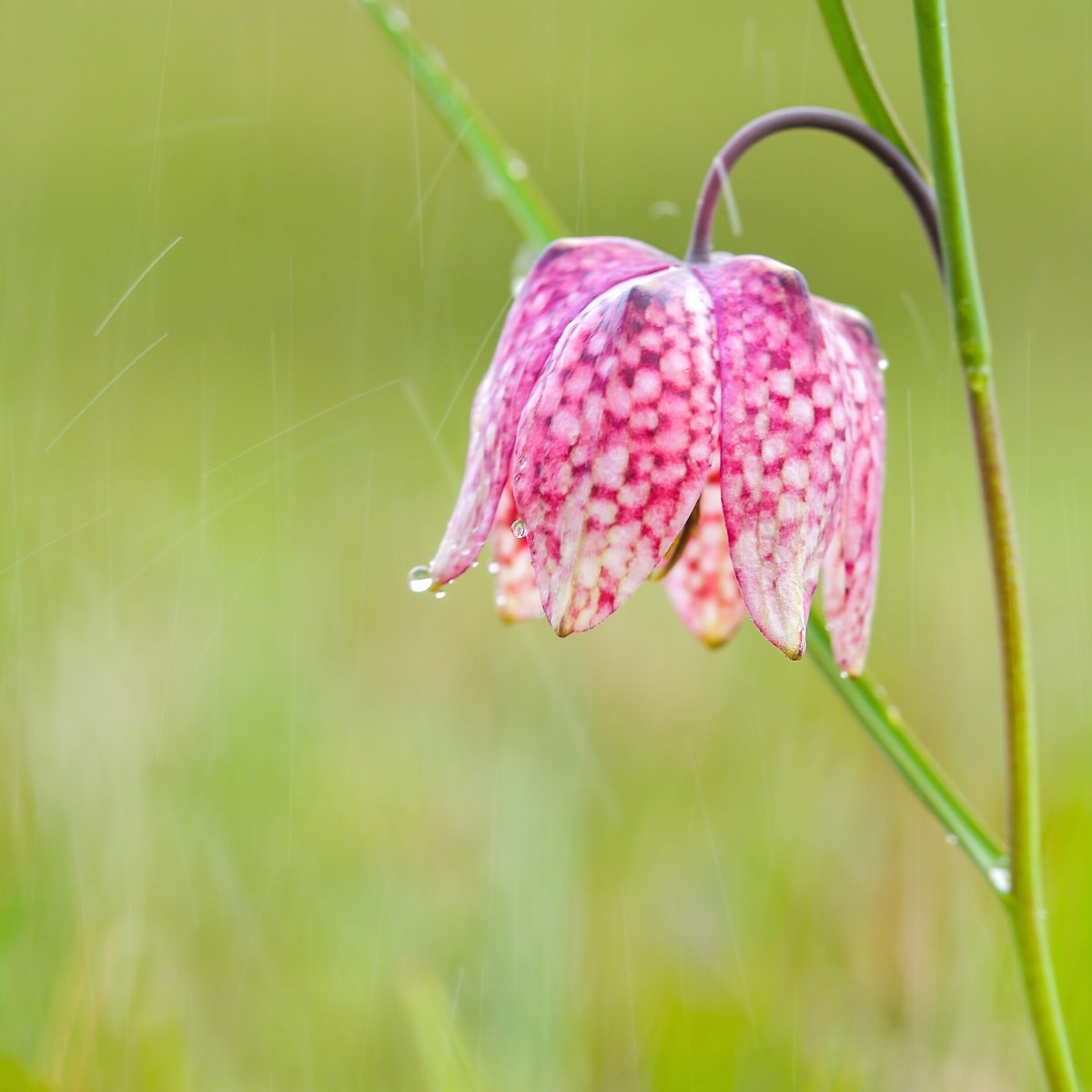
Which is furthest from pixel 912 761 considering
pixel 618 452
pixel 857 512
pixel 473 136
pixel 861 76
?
pixel 473 136

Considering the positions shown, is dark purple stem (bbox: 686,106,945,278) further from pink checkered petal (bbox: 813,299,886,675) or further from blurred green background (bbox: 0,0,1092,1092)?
blurred green background (bbox: 0,0,1092,1092)

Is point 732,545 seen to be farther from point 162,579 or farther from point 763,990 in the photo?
point 162,579

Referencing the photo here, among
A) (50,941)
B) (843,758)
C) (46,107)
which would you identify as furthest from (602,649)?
(46,107)

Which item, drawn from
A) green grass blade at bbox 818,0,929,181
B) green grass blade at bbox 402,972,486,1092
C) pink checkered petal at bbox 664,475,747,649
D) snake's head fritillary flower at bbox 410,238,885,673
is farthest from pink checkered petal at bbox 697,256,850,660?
green grass blade at bbox 402,972,486,1092

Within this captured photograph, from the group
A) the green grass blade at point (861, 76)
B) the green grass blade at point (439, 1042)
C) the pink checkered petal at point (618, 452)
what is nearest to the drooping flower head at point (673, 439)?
the pink checkered petal at point (618, 452)

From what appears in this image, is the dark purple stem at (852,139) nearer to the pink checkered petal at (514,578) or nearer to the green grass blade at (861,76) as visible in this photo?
the green grass blade at (861,76)
